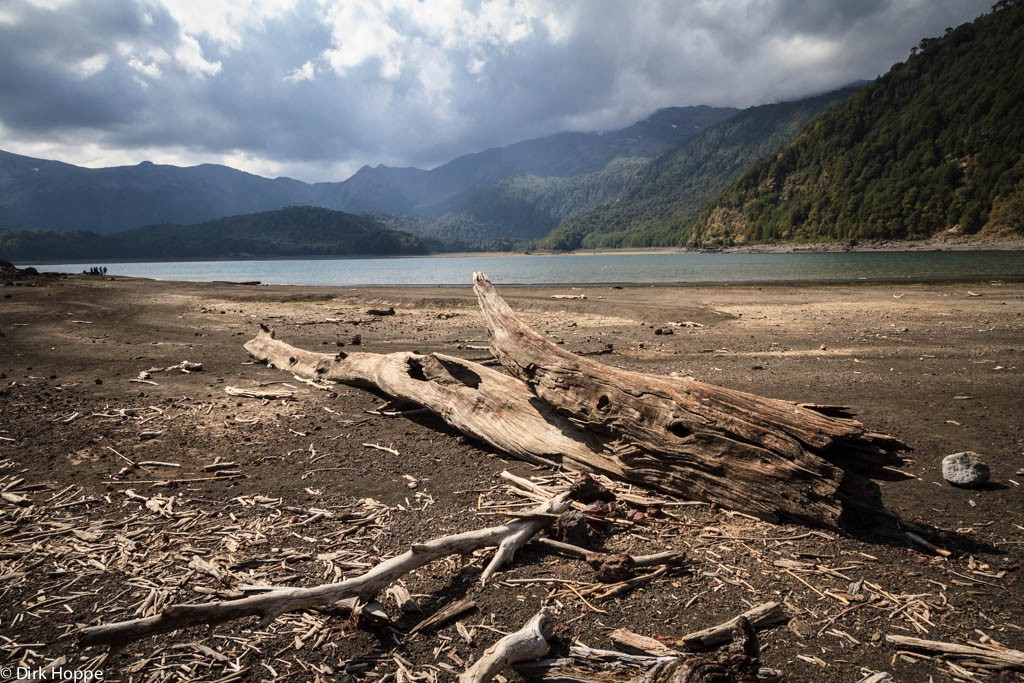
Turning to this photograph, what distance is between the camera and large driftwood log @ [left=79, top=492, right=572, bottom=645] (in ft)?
8.56

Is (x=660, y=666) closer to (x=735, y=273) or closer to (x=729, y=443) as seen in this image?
(x=729, y=443)

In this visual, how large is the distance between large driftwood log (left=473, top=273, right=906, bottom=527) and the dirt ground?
0.25 m

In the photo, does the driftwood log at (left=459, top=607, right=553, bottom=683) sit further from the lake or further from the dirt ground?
the lake

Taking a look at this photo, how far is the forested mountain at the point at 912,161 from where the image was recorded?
395 ft

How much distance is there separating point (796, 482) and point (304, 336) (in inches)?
585

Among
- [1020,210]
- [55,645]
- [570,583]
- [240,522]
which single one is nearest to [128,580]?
[55,645]

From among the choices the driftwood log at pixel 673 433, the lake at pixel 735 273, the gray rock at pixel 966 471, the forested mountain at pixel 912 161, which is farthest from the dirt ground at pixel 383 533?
the forested mountain at pixel 912 161

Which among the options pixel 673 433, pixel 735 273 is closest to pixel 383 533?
pixel 673 433

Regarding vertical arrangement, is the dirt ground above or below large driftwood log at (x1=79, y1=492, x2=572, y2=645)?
below

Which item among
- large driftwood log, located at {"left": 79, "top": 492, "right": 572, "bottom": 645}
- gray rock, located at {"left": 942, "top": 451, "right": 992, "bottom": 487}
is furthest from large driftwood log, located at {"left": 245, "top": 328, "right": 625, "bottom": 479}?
gray rock, located at {"left": 942, "top": 451, "right": 992, "bottom": 487}

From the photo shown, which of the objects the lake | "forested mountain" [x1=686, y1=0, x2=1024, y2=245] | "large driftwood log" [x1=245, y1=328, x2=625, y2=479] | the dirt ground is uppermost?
"forested mountain" [x1=686, y1=0, x2=1024, y2=245]

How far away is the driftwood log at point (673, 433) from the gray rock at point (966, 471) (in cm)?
155

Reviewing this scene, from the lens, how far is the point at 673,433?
4.66 metres

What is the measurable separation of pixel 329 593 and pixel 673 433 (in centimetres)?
316
